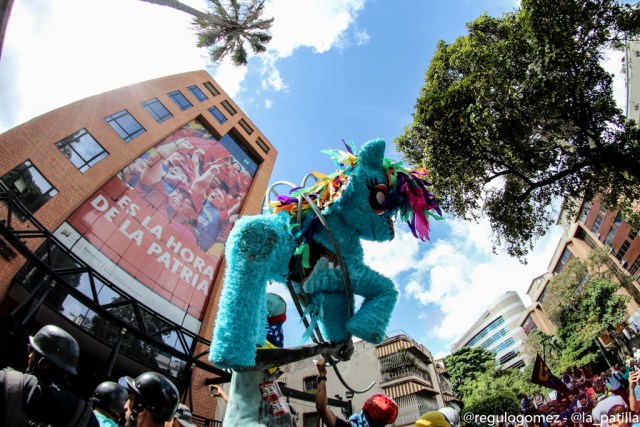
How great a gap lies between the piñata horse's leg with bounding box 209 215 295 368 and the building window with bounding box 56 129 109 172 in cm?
1129

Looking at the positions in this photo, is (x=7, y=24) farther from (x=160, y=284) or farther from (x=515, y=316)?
(x=515, y=316)

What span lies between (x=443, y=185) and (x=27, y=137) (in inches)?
423

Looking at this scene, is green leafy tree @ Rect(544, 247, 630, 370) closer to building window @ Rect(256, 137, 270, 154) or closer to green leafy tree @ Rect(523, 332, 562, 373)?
green leafy tree @ Rect(523, 332, 562, 373)

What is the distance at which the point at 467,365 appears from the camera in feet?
106

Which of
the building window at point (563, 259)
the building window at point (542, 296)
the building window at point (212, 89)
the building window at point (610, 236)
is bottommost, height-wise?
the building window at point (610, 236)

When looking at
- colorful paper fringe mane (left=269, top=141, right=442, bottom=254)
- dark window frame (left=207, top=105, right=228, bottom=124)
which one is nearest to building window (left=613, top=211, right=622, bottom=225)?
dark window frame (left=207, top=105, right=228, bottom=124)

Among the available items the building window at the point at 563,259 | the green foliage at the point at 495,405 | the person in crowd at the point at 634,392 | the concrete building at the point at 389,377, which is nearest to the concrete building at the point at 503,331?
the building window at the point at 563,259

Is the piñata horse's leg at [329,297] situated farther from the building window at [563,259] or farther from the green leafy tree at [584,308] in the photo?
the building window at [563,259]

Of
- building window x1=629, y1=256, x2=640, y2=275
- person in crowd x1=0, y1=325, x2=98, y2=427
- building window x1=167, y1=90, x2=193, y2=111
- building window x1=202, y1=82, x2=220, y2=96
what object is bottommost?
person in crowd x1=0, y1=325, x2=98, y2=427

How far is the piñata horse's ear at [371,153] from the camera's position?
5.66ft

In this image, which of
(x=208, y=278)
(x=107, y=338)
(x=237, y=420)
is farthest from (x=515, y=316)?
(x=237, y=420)

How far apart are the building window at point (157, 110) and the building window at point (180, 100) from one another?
1.13 metres

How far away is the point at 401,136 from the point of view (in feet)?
24.5

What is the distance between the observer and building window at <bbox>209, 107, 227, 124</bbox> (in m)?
17.6
